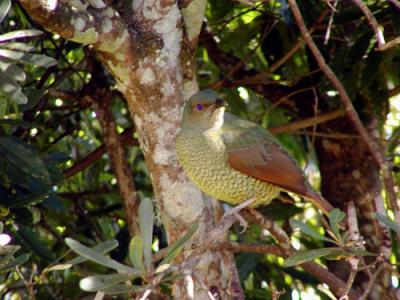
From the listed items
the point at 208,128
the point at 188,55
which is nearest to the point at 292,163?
the point at 208,128

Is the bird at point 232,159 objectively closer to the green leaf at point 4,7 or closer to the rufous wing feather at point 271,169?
the rufous wing feather at point 271,169

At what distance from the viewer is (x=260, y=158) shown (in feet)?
15.8

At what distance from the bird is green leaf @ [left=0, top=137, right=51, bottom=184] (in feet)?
Result: 2.35

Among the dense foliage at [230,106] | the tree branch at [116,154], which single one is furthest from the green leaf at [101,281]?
the tree branch at [116,154]

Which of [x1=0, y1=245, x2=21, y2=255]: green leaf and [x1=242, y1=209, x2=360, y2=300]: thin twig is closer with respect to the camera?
[x1=0, y1=245, x2=21, y2=255]: green leaf

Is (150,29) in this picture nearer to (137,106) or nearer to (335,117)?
(137,106)

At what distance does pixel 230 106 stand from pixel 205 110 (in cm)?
121

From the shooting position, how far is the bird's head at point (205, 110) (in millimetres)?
4616

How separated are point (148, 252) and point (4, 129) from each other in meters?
1.47

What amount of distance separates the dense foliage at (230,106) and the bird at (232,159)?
1.57ft

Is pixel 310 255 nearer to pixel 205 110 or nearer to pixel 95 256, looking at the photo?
pixel 95 256

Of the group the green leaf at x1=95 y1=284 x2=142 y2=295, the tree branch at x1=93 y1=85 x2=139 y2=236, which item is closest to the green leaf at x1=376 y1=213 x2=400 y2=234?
the green leaf at x1=95 y1=284 x2=142 y2=295

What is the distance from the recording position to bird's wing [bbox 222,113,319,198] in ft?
15.4

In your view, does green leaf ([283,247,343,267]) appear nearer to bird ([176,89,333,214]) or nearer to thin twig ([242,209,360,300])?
thin twig ([242,209,360,300])
